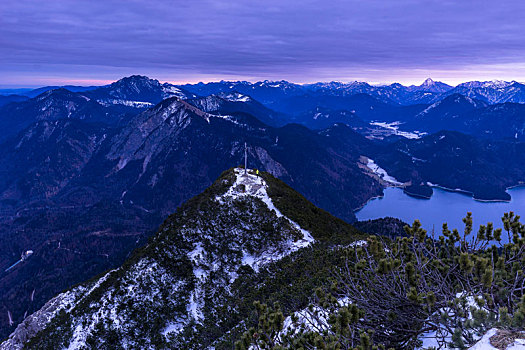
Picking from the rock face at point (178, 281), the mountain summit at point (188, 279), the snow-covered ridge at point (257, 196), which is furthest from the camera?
the snow-covered ridge at point (257, 196)

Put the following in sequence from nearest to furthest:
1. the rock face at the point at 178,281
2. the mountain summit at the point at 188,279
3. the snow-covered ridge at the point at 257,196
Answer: the mountain summit at the point at 188,279 < the rock face at the point at 178,281 < the snow-covered ridge at the point at 257,196

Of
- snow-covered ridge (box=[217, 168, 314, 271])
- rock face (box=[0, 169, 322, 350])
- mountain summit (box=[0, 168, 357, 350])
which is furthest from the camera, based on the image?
snow-covered ridge (box=[217, 168, 314, 271])

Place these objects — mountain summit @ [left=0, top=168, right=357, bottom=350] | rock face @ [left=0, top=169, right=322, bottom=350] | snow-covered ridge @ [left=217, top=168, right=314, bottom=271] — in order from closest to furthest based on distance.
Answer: mountain summit @ [left=0, top=168, right=357, bottom=350] < rock face @ [left=0, top=169, right=322, bottom=350] < snow-covered ridge @ [left=217, top=168, right=314, bottom=271]

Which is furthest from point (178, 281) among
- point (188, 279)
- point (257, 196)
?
point (257, 196)

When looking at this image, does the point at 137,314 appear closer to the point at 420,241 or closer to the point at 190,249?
the point at 190,249

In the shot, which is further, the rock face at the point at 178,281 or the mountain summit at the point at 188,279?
the rock face at the point at 178,281

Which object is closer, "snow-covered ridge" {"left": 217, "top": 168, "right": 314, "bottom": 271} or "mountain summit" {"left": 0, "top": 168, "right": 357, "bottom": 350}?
"mountain summit" {"left": 0, "top": 168, "right": 357, "bottom": 350}

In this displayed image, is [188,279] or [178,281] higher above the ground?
[188,279]

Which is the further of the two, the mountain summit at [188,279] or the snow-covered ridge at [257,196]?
the snow-covered ridge at [257,196]

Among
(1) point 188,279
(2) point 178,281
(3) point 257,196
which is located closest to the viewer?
(2) point 178,281

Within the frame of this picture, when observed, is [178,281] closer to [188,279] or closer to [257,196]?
[188,279]

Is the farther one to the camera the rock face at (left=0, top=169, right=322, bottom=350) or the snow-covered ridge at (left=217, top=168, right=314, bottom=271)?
the snow-covered ridge at (left=217, top=168, right=314, bottom=271)
